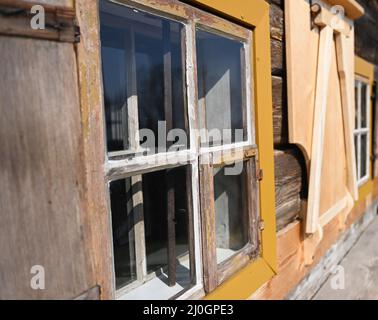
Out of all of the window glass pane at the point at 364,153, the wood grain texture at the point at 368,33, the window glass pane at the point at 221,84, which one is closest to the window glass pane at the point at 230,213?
the window glass pane at the point at 221,84

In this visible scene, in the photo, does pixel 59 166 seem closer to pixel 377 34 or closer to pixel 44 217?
pixel 44 217

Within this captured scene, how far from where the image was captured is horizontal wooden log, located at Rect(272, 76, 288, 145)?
1733 mm

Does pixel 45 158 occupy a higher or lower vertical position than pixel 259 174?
higher

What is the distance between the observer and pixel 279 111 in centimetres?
176

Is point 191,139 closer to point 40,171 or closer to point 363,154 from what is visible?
point 40,171

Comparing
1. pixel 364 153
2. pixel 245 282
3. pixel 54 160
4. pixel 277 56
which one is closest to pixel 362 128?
pixel 364 153

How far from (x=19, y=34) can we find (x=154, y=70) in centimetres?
82

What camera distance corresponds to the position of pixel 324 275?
2.49m

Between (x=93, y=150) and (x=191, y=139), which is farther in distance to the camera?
(x=191, y=139)

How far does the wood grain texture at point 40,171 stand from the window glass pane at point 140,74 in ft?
1.79

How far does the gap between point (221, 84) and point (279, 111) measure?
1.15ft

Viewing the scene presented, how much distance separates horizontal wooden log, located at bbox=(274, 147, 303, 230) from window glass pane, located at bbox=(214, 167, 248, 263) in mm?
262

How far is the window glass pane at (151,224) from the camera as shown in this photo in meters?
1.32
